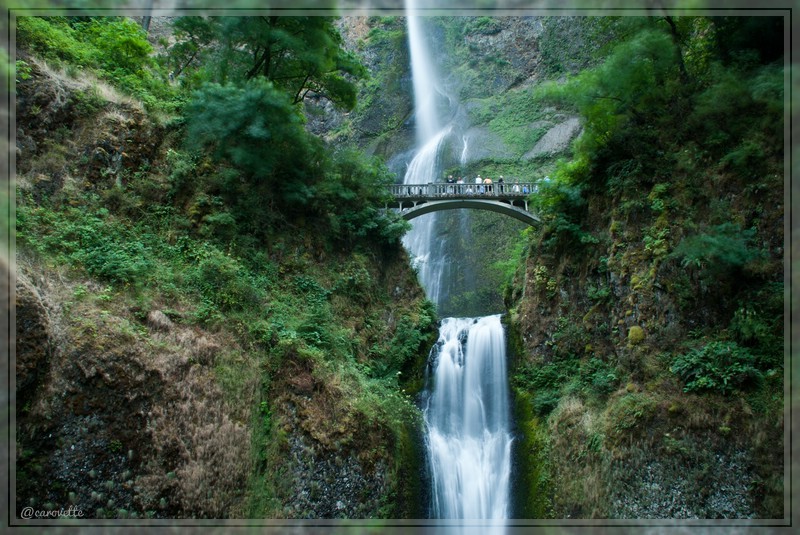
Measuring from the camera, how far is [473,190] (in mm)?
23422

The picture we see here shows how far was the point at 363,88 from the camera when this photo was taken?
44688 millimetres

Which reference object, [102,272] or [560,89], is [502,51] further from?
[102,272]

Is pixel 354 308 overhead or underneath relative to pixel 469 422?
overhead

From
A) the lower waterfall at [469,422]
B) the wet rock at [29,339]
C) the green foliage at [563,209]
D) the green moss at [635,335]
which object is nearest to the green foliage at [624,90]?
the green foliage at [563,209]

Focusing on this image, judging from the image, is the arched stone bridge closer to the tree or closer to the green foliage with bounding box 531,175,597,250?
the green foliage with bounding box 531,175,597,250

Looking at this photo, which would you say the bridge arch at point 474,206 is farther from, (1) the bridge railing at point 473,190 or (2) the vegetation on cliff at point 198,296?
(2) the vegetation on cliff at point 198,296

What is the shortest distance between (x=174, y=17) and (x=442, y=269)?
60.9ft

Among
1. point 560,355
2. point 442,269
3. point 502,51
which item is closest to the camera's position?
point 560,355

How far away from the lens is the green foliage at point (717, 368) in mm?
9586

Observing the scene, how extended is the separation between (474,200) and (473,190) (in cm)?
76

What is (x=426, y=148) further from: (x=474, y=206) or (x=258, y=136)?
(x=258, y=136)

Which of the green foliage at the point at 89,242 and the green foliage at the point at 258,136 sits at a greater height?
the green foliage at the point at 258,136

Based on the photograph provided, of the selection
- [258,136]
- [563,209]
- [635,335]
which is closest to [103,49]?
[258,136]

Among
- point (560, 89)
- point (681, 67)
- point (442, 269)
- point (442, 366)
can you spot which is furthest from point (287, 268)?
point (442, 269)
